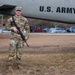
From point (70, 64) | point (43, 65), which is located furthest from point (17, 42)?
point (70, 64)

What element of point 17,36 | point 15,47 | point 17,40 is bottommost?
point 15,47

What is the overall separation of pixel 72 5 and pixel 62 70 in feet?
14.5

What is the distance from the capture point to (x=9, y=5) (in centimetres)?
1324

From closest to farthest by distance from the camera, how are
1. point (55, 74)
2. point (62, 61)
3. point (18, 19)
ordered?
1. point (55, 74)
2. point (18, 19)
3. point (62, 61)

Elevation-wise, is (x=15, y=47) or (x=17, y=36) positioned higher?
(x=17, y=36)

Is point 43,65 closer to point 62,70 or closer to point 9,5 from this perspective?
point 62,70

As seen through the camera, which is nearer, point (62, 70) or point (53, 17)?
point (62, 70)

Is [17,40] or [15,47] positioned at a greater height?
[17,40]

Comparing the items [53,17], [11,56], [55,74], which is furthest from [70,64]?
[53,17]

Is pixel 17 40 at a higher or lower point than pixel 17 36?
lower

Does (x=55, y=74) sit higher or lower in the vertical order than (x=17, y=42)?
lower

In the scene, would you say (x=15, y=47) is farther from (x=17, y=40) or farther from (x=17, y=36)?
(x=17, y=36)

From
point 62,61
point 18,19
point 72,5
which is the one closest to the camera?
point 18,19

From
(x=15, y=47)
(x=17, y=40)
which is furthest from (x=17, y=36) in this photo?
(x=15, y=47)
